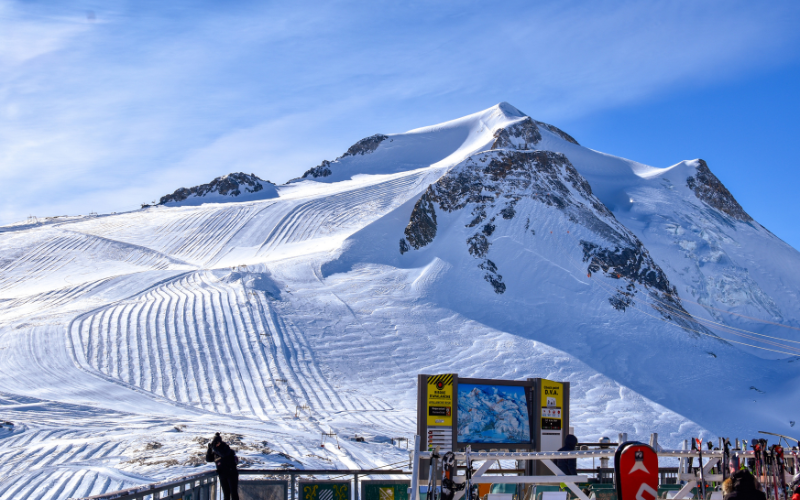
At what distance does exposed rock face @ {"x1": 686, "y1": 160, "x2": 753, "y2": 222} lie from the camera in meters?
53.7

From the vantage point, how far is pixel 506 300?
32.1m

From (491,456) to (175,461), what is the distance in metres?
7.38

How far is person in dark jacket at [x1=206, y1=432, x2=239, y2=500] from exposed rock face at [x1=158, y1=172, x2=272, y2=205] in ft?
174

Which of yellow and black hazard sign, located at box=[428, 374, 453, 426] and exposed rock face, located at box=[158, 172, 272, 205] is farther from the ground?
exposed rock face, located at box=[158, 172, 272, 205]

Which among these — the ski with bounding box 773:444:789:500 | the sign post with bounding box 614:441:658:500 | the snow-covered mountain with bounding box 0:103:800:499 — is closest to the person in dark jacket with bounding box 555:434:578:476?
the ski with bounding box 773:444:789:500

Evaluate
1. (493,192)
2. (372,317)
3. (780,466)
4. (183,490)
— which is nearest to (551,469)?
(780,466)

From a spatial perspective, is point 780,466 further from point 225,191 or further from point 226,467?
point 225,191

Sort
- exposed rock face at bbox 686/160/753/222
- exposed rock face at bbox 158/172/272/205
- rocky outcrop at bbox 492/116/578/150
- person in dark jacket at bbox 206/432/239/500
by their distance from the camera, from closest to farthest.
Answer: person in dark jacket at bbox 206/432/239/500, exposed rock face at bbox 686/160/753/222, rocky outcrop at bbox 492/116/578/150, exposed rock face at bbox 158/172/272/205

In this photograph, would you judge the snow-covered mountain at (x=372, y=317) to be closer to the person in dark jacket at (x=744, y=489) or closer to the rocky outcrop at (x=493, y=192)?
the rocky outcrop at (x=493, y=192)

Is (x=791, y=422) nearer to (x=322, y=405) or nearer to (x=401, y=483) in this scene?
(x=322, y=405)

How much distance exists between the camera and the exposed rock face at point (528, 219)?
34.8 m

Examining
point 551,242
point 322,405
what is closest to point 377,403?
point 322,405

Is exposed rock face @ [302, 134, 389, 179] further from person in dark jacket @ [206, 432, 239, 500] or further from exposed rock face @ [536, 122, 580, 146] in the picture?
person in dark jacket @ [206, 432, 239, 500]

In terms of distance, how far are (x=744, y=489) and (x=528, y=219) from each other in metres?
34.7
